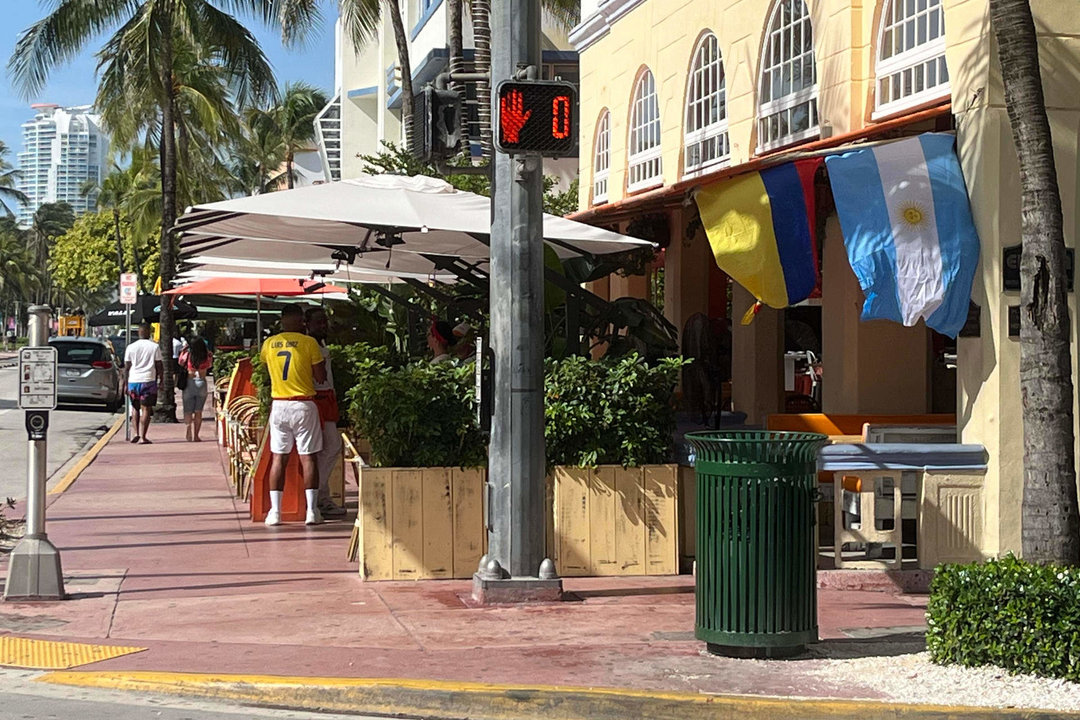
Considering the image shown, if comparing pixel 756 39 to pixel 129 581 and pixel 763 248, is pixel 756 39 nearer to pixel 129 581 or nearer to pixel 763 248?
pixel 763 248

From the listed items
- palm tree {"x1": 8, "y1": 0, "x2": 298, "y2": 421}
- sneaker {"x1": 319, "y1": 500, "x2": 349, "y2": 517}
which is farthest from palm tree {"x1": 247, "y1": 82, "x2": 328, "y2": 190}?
sneaker {"x1": 319, "y1": 500, "x2": 349, "y2": 517}

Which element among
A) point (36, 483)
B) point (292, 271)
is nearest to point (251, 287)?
point (292, 271)

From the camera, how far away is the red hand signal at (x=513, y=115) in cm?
879

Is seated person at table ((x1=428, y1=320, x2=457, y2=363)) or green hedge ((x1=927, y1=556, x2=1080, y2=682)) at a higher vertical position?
seated person at table ((x1=428, y1=320, x2=457, y2=363))

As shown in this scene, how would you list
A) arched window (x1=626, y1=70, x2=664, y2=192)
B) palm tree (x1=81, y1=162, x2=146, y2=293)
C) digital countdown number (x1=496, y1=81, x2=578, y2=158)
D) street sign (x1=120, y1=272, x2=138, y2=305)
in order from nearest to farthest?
1. digital countdown number (x1=496, y1=81, x2=578, y2=158)
2. arched window (x1=626, y1=70, x2=664, y2=192)
3. street sign (x1=120, y1=272, x2=138, y2=305)
4. palm tree (x1=81, y1=162, x2=146, y2=293)

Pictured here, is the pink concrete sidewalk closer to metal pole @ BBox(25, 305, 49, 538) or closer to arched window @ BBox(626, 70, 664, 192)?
metal pole @ BBox(25, 305, 49, 538)

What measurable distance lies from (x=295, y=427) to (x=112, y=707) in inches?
219

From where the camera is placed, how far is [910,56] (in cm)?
1160

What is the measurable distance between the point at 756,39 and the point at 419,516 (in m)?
7.30

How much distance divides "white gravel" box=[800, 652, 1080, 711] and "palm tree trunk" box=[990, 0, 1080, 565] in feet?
3.19

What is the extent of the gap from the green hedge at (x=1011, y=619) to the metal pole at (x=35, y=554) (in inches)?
212

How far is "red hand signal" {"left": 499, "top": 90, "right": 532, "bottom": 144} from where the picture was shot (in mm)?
8789

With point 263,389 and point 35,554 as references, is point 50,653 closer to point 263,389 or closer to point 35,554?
point 35,554

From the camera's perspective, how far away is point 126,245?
7719 cm
